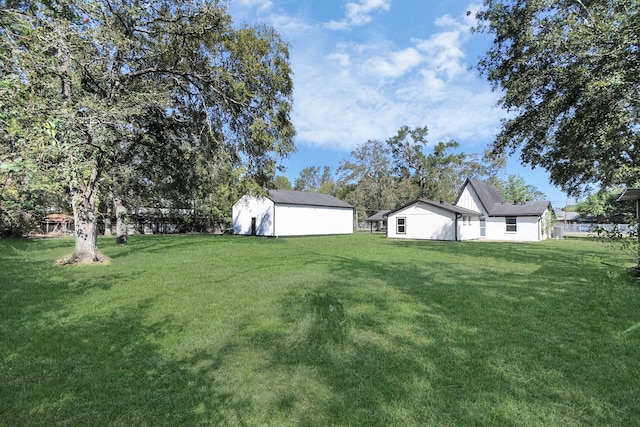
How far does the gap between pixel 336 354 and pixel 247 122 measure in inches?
429

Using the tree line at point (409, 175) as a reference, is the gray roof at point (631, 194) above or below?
below

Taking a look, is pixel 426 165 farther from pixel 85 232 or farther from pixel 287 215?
pixel 85 232

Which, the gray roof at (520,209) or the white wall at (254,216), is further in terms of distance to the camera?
the white wall at (254,216)

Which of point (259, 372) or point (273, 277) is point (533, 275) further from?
point (259, 372)

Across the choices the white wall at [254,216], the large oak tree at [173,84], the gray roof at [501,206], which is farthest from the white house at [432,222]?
the large oak tree at [173,84]

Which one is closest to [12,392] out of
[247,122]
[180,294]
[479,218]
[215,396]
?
[215,396]

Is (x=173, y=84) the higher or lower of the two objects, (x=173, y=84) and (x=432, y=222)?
the higher

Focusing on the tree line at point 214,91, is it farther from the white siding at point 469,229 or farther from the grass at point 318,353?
the white siding at point 469,229

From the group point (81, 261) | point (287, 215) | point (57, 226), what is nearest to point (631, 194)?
point (81, 261)

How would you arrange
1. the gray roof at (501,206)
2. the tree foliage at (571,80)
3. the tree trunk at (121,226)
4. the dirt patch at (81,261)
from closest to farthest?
the tree foliage at (571,80) < the dirt patch at (81,261) < the tree trunk at (121,226) < the gray roof at (501,206)

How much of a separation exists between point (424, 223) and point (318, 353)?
76.2ft

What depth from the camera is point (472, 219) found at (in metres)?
26.2

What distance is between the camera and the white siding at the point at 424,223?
2414cm

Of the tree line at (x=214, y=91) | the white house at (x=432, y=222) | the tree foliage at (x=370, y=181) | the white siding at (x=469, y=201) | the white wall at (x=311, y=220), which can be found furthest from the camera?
the tree foliage at (x=370, y=181)
